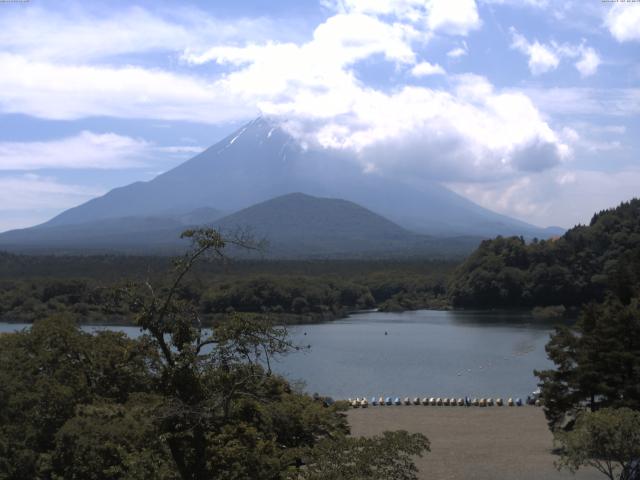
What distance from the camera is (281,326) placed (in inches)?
319

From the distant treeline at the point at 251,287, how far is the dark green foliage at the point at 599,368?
3119 cm

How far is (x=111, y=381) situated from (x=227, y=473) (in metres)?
5.07

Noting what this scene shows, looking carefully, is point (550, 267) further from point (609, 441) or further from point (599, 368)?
point (609, 441)

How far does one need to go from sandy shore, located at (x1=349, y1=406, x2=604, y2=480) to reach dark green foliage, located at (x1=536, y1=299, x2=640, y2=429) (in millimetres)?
1287

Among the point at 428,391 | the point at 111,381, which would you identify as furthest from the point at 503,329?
the point at 111,381

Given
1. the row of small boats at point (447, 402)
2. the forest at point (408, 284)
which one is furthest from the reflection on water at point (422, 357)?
the forest at point (408, 284)

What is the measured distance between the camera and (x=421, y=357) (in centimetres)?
3831

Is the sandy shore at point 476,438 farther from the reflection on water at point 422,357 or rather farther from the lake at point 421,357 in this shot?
the reflection on water at point 422,357

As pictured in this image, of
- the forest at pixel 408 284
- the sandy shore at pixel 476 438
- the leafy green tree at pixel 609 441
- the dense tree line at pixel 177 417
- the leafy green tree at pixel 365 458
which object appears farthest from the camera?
the forest at pixel 408 284

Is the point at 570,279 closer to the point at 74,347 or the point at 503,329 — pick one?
the point at 503,329

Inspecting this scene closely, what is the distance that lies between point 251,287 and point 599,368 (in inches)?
1774

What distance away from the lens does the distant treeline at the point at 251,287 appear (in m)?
56.7

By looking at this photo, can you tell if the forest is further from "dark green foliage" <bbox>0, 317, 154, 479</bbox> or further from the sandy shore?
"dark green foliage" <bbox>0, 317, 154, 479</bbox>

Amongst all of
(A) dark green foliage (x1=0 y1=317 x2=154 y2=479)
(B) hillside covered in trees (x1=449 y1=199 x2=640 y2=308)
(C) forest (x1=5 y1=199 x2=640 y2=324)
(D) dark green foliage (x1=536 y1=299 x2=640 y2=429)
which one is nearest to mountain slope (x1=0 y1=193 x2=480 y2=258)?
(C) forest (x1=5 y1=199 x2=640 y2=324)
